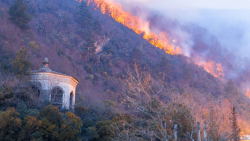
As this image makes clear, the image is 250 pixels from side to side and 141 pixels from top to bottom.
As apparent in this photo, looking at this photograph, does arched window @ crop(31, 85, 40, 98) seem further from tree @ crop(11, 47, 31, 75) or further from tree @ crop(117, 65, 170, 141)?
tree @ crop(117, 65, 170, 141)

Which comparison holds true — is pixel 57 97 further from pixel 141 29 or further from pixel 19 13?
pixel 141 29

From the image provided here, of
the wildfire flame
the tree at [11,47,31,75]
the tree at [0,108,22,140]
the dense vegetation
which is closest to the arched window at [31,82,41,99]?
the dense vegetation

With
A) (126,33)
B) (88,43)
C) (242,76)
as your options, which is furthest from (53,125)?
(242,76)

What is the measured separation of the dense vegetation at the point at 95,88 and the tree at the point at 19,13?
127mm

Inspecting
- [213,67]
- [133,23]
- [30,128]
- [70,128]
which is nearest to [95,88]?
[70,128]

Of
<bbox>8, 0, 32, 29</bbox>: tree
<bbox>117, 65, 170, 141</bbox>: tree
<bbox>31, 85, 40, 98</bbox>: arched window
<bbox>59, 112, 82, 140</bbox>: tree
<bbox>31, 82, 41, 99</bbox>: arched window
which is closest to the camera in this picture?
<bbox>117, 65, 170, 141</bbox>: tree

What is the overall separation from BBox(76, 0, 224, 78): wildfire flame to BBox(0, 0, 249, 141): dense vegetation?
39.7 feet

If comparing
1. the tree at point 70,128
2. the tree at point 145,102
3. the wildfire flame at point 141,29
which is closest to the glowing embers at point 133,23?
the wildfire flame at point 141,29

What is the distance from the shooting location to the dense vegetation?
11554 millimetres

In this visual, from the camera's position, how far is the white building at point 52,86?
57.9ft

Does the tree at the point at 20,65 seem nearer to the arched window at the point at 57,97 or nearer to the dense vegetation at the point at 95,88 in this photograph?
the dense vegetation at the point at 95,88

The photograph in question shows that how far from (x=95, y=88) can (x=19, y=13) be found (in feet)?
50.4

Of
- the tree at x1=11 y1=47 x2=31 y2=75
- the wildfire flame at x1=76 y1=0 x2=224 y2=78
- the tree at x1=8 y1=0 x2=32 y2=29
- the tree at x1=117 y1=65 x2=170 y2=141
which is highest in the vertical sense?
the wildfire flame at x1=76 y1=0 x2=224 y2=78

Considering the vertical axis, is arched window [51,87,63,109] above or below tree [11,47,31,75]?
below
